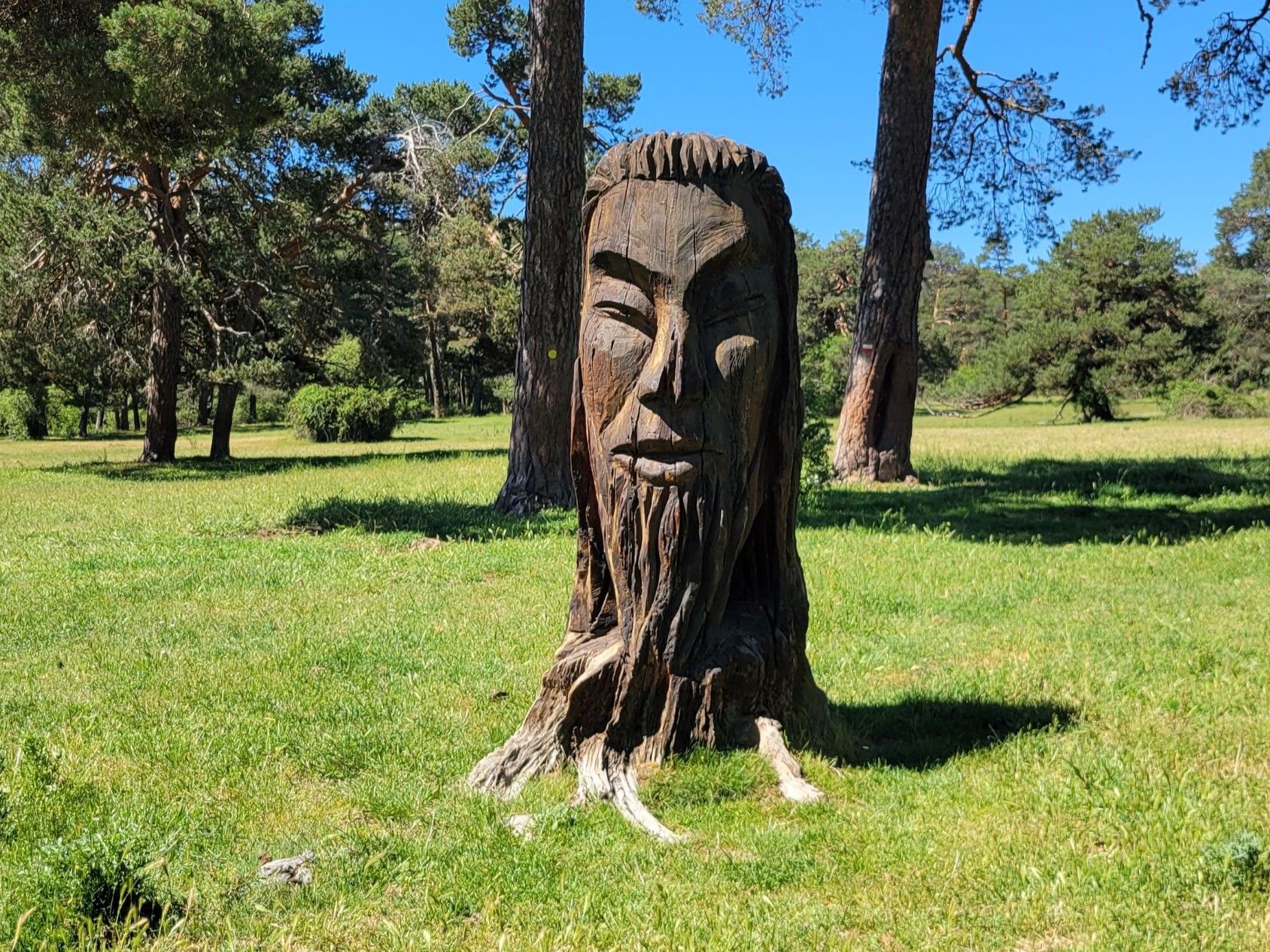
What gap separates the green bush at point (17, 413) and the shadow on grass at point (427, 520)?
31.2m

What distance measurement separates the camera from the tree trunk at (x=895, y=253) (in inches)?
512

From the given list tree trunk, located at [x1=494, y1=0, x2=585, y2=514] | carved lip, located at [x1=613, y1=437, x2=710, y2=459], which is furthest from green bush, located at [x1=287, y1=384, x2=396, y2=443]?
carved lip, located at [x1=613, y1=437, x2=710, y2=459]

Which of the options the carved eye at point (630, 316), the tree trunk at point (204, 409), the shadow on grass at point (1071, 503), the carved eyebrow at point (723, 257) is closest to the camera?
the carved eyebrow at point (723, 257)

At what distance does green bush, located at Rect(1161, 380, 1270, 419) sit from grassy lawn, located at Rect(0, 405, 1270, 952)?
85.7ft

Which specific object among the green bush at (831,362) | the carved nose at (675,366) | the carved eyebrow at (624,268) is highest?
the green bush at (831,362)

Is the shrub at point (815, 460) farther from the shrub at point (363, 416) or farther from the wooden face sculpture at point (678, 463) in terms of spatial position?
the shrub at point (363, 416)

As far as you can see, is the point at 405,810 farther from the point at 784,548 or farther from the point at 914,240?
the point at 914,240

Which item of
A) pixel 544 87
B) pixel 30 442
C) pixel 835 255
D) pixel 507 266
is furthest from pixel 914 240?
pixel 835 255

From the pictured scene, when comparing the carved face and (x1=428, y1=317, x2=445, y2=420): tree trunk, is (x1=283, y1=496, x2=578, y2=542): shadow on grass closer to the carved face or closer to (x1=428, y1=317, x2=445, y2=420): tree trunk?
the carved face

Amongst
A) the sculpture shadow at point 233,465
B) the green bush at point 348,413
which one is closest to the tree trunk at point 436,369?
the green bush at point 348,413

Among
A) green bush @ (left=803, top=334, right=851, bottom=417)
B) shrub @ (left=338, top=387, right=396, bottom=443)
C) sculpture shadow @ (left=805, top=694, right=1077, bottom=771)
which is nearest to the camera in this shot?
sculpture shadow @ (left=805, top=694, right=1077, bottom=771)

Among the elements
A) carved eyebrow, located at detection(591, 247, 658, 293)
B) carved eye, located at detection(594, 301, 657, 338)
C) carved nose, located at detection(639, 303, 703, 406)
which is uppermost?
carved eyebrow, located at detection(591, 247, 658, 293)

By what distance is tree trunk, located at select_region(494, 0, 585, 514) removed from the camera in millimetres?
11312

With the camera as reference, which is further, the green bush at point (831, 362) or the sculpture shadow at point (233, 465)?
the green bush at point (831, 362)
